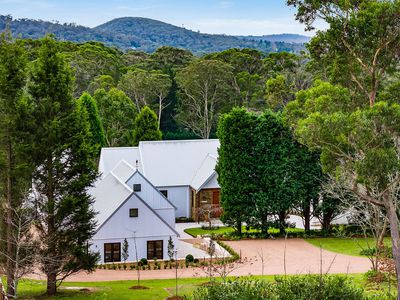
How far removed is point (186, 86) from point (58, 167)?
44.7 meters

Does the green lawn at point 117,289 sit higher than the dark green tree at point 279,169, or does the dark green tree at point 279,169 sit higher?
the dark green tree at point 279,169

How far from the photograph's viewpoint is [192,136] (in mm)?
70125

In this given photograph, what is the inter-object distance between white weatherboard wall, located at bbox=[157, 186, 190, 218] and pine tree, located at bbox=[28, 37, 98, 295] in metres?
17.8

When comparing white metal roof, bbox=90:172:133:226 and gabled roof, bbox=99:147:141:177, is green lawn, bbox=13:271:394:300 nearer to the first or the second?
white metal roof, bbox=90:172:133:226

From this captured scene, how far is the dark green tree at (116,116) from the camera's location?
5722 cm

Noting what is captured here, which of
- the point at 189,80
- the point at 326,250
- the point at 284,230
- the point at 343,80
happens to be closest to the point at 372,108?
the point at 343,80

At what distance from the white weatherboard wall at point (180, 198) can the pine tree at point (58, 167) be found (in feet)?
58.2

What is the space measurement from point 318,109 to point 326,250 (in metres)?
14.0

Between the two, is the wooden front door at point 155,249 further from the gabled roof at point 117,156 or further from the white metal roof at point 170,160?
the gabled roof at point 117,156

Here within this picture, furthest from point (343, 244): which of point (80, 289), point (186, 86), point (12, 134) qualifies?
→ point (186, 86)

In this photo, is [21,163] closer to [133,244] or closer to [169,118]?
[133,244]

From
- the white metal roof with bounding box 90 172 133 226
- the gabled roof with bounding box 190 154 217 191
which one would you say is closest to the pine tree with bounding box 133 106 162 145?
the gabled roof with bounding box 190 154 217 191

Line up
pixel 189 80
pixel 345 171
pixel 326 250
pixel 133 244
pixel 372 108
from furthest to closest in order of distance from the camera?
pixel 189 80 → pixel 326 250 → pixel 133 244 → pixel 345 171 → pixel 372 108

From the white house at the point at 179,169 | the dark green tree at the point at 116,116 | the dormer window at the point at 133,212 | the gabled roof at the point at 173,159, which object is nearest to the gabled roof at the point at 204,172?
the white house at the point at 179,169
